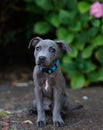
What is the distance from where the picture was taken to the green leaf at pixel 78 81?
21.8 feet

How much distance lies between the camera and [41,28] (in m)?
6.99

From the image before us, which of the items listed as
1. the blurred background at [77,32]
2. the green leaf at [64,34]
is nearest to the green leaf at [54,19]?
the blurred background at [77,32]

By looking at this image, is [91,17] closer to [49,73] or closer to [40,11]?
[40,11]

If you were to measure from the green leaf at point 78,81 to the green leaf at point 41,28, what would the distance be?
3.24 feet

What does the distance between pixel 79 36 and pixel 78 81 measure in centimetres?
75

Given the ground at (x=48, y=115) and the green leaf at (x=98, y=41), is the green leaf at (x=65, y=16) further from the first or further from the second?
Answer: the ground at (x=48, y=115)

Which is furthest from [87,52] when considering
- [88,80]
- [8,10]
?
[8,10]

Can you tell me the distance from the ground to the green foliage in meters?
0.28

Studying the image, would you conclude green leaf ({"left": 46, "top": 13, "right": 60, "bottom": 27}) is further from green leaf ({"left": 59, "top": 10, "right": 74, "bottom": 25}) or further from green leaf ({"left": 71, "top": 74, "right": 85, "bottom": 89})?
green leaf ({"left": 71, "top": 74, "right": 85, "bottom": 89})

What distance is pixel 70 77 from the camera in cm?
676

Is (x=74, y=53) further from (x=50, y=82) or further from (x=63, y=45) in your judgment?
(x=50, y=82)

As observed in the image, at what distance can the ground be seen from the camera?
14.7 ft

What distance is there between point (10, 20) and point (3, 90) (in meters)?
2.17

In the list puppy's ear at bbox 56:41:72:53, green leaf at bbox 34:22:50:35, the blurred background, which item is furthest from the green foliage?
puppy's ear at bbox 56:41:72:53
